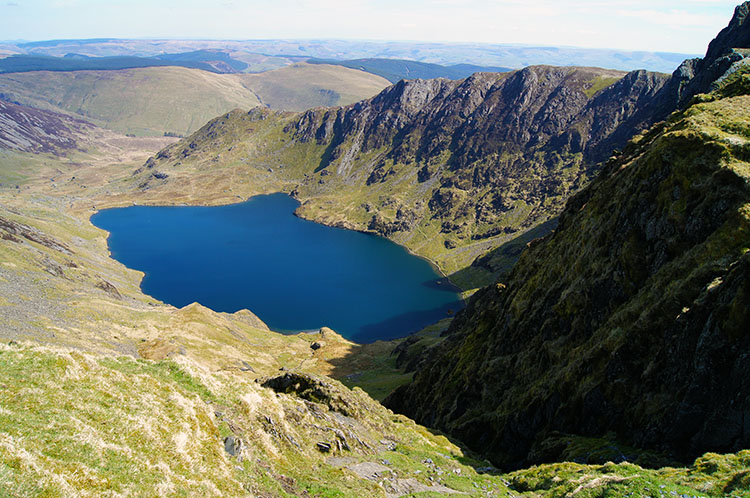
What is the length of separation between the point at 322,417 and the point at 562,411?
2648 cm

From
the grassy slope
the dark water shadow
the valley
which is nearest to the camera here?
the grassy slope

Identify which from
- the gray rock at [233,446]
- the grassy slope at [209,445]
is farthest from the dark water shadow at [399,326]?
the gray rock at [233,446]

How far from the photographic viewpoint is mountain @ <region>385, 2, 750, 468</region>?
1368 inches

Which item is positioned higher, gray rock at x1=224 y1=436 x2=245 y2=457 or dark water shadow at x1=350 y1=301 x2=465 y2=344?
gray rock at x1=224 y1=436 x2=245 y2=457

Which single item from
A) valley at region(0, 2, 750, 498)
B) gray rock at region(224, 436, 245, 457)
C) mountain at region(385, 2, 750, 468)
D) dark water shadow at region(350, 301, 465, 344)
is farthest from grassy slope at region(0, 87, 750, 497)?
dark water shadow at region(350, 301, 465, 344)

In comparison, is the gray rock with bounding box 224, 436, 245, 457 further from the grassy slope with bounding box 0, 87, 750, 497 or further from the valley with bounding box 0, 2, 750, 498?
the grassy slope with bounding box 0, 87, 750, 497

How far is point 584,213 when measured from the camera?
72125mm

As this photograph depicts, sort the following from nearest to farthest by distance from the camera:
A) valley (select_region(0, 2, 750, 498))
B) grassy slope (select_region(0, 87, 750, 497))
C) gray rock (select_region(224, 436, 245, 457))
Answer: grassy slope (select_region(0, 87, 750, 497))
valley (select_region(0, 2, 750, 498))
gray rock (select_region(224, 436, 245, 457))

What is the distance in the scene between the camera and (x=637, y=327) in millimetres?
43031

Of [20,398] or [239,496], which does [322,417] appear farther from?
[20,398]

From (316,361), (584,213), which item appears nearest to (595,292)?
(584,213)

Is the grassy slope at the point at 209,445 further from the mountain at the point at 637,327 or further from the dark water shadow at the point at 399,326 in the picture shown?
the dark water shadow at the point at 399,326

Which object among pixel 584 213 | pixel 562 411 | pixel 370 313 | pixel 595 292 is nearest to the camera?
pixel 562 411

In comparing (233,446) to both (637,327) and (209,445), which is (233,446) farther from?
(637,327)
